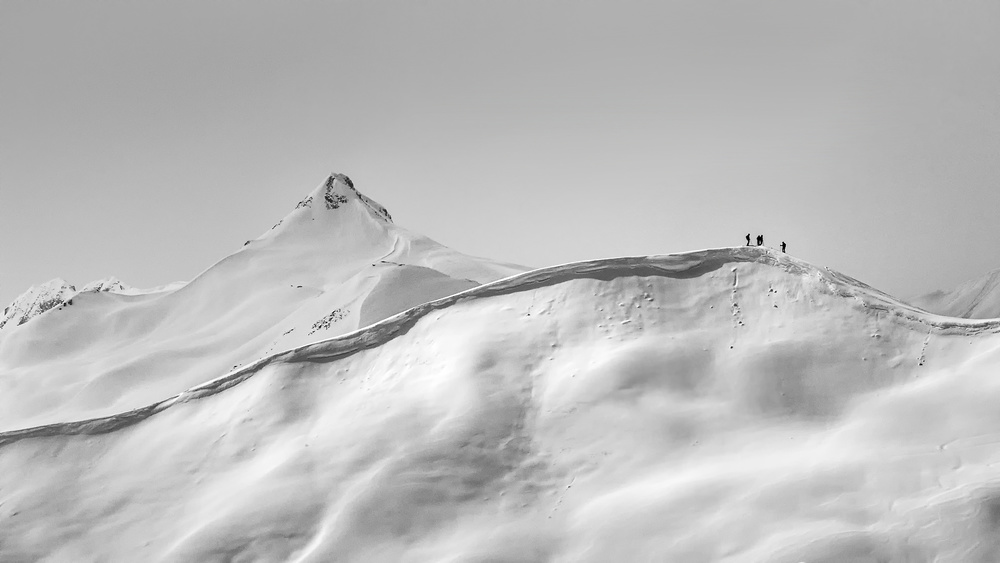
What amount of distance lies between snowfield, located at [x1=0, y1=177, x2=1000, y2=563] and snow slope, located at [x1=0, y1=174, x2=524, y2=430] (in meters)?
18.6

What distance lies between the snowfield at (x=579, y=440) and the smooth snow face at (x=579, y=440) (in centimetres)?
3

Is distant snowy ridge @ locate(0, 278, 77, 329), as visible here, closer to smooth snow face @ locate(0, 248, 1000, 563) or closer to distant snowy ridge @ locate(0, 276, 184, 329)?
distant snowy ridge @ locate(0, 276, 184, 329)

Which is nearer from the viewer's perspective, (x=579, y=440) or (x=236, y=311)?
(x=579, y=440)

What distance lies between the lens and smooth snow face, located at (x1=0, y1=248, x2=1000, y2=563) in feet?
40.3

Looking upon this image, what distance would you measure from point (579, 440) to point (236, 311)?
33.8 meters

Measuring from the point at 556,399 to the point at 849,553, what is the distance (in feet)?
14.7

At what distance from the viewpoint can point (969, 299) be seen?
5906cm

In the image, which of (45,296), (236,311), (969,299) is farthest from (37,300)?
(969,299)

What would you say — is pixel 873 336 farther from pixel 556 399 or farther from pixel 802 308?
pixel 556 399

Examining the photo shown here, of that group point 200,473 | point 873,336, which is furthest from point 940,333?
point 200,473

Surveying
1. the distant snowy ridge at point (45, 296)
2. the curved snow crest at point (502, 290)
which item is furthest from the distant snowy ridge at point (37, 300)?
the curved snow crest at point (502, 290)

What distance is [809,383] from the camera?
1415 cm

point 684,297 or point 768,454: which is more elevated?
point 684,297

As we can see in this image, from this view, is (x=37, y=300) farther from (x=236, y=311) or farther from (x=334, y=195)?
(x=236, y=311)
